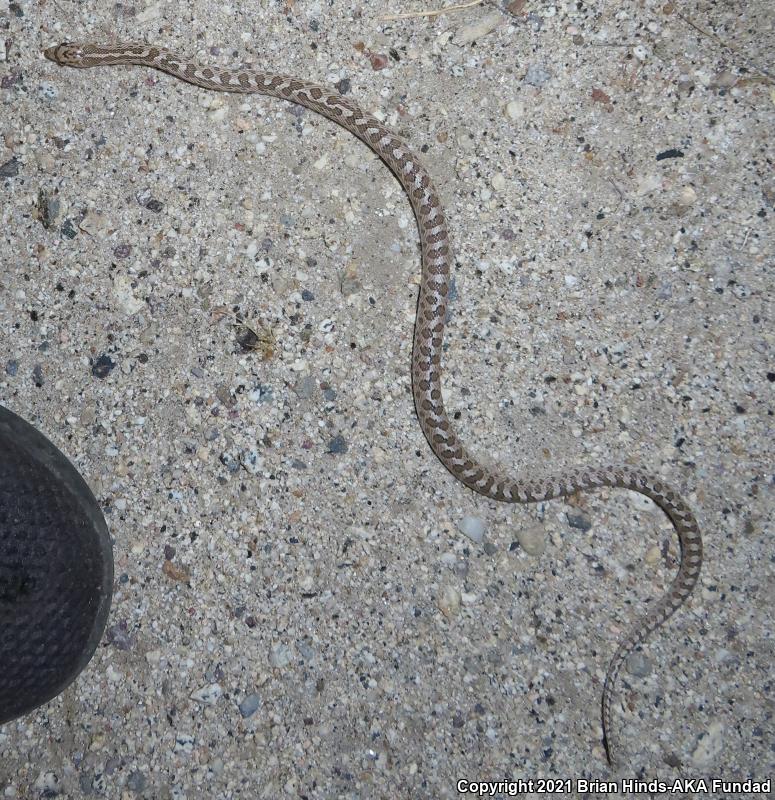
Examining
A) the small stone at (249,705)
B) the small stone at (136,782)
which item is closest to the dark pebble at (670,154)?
the small stone at (249,705)

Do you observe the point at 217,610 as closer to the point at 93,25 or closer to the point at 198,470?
the point at 198,470

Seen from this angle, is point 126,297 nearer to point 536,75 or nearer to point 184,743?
point 184,743

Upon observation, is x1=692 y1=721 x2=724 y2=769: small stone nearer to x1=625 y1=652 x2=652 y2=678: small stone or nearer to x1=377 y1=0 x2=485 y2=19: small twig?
x1=625 y1=652 x2=652 y2=678: small stone

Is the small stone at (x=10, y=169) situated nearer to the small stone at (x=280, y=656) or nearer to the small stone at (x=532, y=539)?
the small stone at (x=280, y=656)

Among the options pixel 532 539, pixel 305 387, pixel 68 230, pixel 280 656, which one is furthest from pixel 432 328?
pixel 68 230

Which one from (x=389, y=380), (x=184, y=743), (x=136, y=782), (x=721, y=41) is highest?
(x=721, y=41)

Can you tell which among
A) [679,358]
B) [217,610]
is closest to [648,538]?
[679,358]
